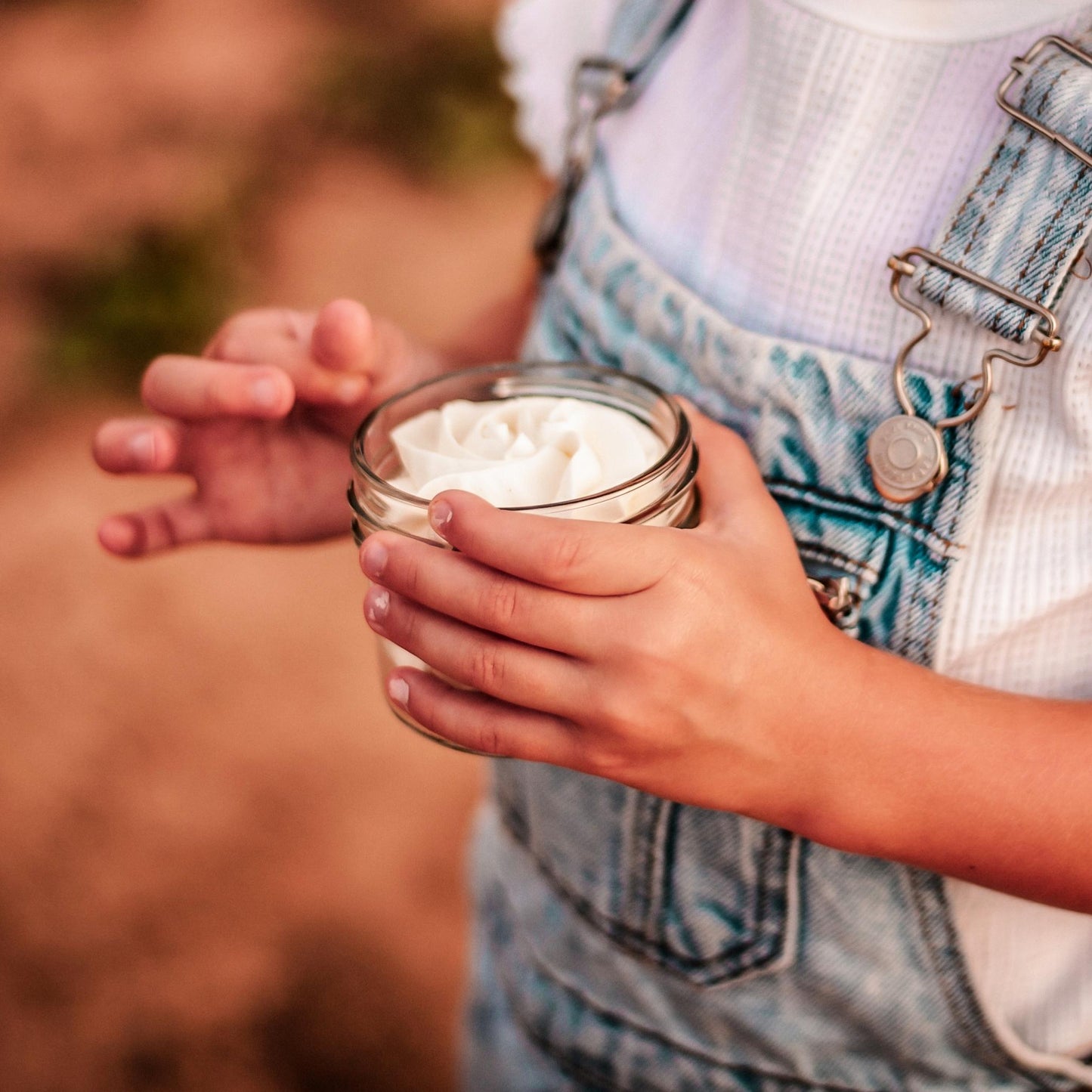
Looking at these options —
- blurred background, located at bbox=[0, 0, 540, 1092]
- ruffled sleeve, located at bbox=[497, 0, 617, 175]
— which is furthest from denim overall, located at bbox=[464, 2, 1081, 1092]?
blurred background, located at bbox=[0, 0, 540, 1092]

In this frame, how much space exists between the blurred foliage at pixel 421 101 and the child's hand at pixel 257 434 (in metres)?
2.76

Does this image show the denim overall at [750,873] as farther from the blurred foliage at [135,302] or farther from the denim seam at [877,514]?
the blurred foliage at [135,302]

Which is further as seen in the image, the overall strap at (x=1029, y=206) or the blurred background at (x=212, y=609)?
the blurred background at (x=212, y=609)

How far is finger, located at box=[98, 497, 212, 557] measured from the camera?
2.77 feet

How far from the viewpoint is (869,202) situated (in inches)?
24.8

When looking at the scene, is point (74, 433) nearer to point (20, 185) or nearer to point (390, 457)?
point (20, 185)

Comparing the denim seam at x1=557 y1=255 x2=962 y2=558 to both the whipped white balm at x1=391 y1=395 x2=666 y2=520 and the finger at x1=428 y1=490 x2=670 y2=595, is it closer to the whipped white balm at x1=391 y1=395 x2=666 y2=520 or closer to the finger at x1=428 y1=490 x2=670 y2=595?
the whipped white balm at x1=391 y1=395 x2=666 y2=520

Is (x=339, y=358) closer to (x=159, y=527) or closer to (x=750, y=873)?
(x=159, y=527)

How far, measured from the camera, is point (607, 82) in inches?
32.0

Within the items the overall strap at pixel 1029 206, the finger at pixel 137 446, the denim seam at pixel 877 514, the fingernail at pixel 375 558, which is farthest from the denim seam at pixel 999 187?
the finger at pixel 137 446

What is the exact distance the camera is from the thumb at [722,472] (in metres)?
0.60

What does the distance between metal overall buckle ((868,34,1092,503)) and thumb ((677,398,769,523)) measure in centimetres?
7

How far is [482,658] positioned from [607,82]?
0.51 metres

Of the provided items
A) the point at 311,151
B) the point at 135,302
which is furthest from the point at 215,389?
the point at 311,151
